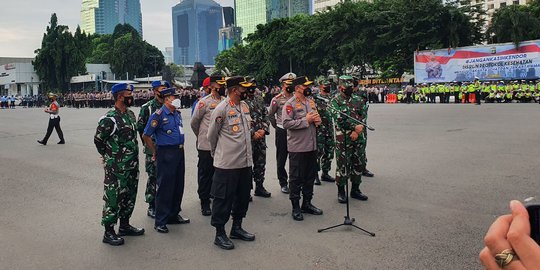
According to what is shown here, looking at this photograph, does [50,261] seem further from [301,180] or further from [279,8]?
[279,8]

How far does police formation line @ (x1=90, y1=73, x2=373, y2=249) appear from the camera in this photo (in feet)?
17.0

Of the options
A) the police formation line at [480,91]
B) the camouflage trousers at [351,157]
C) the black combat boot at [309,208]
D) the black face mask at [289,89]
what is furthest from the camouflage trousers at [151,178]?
the police formation line at [480,91]

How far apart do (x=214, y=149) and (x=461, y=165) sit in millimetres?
5703

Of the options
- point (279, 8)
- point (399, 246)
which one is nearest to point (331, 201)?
point (399, 246)

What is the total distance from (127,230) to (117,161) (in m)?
0.87

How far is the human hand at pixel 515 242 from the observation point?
1292mm

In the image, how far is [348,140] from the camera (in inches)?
Result: 268

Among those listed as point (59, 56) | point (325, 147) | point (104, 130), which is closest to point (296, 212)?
point (325, 147)

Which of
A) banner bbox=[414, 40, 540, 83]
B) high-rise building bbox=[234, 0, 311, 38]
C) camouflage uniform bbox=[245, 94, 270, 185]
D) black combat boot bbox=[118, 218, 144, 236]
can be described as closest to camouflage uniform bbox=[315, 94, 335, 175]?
camouflage uniform bbox=[245, 94, 270, 185]

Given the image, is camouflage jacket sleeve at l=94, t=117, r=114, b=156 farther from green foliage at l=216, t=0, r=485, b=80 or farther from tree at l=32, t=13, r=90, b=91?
tree at l=32, t=13, r=90, b=91

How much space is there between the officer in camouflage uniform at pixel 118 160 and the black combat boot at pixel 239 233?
4.06ft

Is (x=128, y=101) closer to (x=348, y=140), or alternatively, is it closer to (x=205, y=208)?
(x=205, y=208)

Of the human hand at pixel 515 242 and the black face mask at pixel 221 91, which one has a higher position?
the black face mask at pixel 221 91

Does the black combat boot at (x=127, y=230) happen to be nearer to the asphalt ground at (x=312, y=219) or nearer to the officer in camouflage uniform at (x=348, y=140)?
the asphalt ground at (x=312, y=219)
